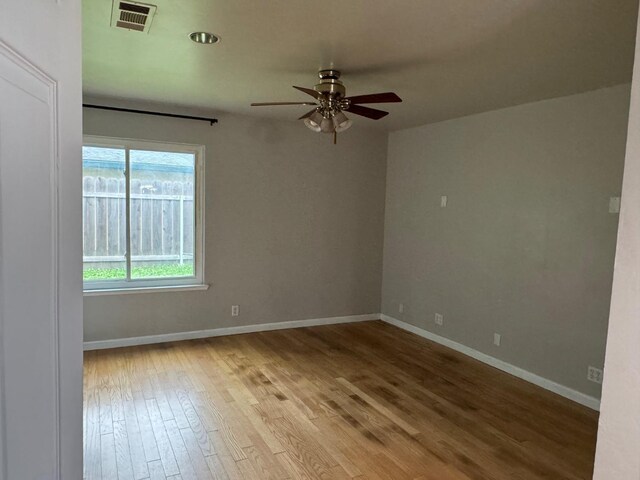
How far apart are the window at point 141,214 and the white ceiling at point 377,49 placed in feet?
2.43

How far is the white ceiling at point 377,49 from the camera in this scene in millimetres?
2066

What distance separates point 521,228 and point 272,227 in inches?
106

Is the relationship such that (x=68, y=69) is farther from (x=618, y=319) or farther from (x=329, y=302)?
(x=329, y=302)

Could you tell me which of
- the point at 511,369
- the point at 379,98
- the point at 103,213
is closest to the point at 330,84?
the point at 379,98

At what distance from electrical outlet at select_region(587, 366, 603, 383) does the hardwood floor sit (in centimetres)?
26

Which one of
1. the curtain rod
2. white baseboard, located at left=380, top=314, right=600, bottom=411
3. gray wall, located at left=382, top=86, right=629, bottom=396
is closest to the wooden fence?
the curtain rod

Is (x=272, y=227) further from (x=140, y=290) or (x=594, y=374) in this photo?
(x=594, y=374)

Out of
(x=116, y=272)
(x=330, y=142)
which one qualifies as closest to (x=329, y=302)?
(x=330, y=142)

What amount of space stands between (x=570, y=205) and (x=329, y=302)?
9.80ft

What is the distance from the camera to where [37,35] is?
62 centimetres

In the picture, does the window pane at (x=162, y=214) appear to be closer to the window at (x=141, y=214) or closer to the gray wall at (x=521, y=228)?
the window at (x=141, y=214)

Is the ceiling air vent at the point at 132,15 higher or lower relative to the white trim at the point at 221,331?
higher

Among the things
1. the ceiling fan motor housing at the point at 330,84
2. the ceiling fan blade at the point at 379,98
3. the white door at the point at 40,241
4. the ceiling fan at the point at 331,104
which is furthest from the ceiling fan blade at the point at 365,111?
the white door at the point at 40,241

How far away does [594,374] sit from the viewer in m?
3.29
